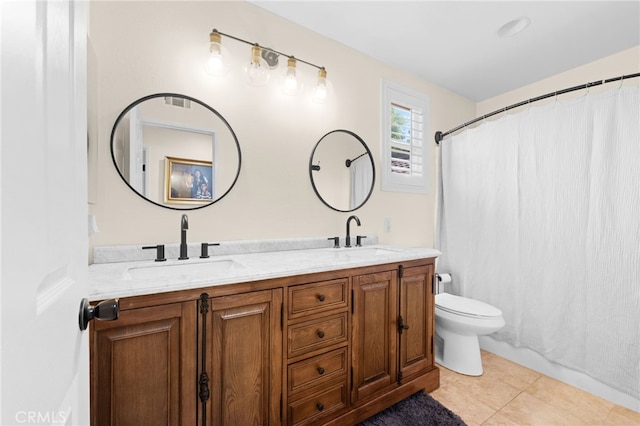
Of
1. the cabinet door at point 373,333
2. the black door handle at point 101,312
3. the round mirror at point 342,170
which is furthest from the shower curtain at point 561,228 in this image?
the black door handle at point 101,312

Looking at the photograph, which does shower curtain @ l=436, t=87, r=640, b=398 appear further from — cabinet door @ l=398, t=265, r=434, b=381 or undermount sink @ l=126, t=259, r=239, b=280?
undermount sink @ l=126, t=259, r=239, b=280

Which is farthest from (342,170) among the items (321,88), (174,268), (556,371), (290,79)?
(556,371)

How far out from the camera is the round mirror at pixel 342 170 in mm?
2115

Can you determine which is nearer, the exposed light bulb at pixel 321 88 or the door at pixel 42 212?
the door at pixel 42 212

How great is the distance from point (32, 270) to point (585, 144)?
269 cm

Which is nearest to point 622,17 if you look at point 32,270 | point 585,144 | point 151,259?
point 585,144

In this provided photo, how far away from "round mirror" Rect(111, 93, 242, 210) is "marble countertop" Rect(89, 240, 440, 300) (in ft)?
1.14

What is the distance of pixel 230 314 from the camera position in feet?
3.76

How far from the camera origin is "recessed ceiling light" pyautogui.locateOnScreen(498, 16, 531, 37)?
194 cm

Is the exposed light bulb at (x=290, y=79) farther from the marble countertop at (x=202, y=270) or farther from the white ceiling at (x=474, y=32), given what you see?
the marble countertop at (x=202, y=270)

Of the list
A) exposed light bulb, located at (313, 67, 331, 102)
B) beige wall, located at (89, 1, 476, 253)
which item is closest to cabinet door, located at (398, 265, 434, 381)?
beige wall, located at (89, 1, 476, 253)

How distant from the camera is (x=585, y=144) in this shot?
1907 mm

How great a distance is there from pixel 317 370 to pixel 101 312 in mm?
1062

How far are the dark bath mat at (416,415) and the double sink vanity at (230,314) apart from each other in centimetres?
6
